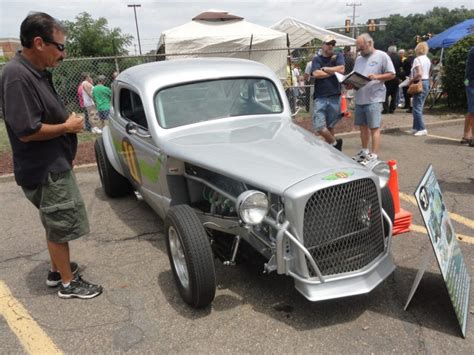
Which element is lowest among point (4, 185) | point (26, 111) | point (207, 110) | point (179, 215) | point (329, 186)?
point (4, 185)

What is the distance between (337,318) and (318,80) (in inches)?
166

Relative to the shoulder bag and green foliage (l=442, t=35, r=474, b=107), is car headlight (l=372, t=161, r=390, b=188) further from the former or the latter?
green foliage (l=442, t=35, r=474, b=107)

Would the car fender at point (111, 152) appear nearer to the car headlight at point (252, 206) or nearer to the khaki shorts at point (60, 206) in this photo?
the khaki shorts at point (60, 206)

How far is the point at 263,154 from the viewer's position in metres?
3.15

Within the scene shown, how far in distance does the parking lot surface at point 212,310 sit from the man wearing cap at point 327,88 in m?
2.35

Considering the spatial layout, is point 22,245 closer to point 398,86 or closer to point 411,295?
point 411,295

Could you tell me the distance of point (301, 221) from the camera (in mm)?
2621

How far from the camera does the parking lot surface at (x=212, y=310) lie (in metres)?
2.74

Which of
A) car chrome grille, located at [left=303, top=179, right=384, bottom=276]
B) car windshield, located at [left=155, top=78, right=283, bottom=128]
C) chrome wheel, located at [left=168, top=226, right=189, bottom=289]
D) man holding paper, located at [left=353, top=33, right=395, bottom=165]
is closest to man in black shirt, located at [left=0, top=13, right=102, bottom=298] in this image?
chrome wheel, located at [left=168, top=226, right=189, bottom=289]

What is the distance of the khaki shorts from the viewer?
304 cm

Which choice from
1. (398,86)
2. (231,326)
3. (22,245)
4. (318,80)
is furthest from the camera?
(398,86)

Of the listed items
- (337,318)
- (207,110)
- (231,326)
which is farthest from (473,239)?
(207,110)

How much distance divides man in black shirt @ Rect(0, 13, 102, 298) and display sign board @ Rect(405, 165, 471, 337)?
8.01ft

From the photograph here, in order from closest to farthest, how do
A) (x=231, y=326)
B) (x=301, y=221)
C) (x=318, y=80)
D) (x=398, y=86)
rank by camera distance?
(x=301, y=221) → (x=231, y=326) → (x=318, y=80) → (x=398, y=86)
